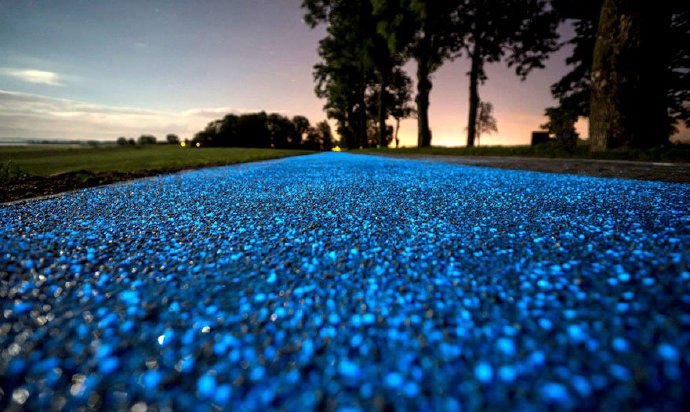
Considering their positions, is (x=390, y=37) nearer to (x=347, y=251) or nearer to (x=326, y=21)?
(x=326, y=21)

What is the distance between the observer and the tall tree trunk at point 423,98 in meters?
20.2

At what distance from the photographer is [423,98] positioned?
20547mm

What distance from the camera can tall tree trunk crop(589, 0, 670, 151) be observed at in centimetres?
747

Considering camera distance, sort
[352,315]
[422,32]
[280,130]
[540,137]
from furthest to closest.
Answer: [280,130] < [422,32] < [540,137] < [352,315]

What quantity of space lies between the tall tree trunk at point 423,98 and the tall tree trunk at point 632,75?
41.5ft

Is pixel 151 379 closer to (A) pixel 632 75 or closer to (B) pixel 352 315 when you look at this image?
(B) pixel 352 315

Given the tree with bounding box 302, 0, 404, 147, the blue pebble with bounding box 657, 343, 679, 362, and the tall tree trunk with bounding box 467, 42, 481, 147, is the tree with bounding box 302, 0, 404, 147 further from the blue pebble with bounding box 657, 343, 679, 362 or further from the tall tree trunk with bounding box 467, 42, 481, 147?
the blue pebble with bounding box 657, 343, 679, 362

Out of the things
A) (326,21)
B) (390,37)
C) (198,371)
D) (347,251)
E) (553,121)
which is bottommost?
(198,371)

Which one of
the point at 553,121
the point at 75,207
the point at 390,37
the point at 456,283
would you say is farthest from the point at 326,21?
the point at 456,283

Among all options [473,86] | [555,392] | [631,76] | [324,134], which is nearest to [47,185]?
[555,392]

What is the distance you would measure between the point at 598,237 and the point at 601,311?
1.03 meters

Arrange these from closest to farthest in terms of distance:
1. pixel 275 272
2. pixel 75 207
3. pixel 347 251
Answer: pixel 275 272
pixel 347 251
pixel 75 207

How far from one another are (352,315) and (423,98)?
22.0 m

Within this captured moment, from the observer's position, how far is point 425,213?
2635 mm
